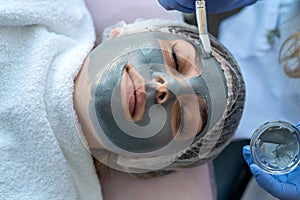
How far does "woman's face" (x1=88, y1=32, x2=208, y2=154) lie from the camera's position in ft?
3.28

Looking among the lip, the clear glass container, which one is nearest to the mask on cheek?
the lip

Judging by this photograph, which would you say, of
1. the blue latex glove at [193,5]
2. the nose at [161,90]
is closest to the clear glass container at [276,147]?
the nose at [161,90]

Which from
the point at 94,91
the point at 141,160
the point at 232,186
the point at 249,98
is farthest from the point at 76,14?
the point at 232,186

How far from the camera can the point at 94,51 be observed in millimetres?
1100

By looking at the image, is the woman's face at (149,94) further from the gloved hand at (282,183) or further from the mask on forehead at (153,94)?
the gloved hand at (282,183)

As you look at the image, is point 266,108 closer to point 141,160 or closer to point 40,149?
point 141,160

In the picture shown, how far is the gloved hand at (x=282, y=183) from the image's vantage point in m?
1.06

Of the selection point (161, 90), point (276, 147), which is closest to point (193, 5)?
point (161, 90)

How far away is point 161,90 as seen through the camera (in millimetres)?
988

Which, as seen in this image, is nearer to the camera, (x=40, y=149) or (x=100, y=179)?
(x=40, y=149)

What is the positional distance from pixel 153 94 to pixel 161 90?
18 mm

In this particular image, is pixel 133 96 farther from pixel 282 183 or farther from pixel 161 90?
pixel 282 183

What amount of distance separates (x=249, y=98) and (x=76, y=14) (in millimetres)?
535

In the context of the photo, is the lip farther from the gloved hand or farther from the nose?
the gloved hand
